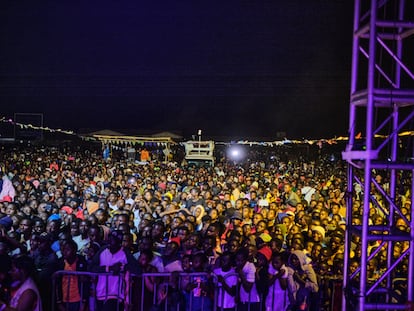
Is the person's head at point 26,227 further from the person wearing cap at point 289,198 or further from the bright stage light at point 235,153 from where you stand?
the bright stage light at point 235,153

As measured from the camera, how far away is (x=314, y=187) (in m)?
13.6

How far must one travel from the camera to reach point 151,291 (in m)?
5.55

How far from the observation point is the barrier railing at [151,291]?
212 inches

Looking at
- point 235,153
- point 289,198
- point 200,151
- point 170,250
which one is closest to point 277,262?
point 170,250

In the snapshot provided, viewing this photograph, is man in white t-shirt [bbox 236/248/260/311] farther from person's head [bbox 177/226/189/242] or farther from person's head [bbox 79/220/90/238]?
person's head [bbox 79/220/90/238]

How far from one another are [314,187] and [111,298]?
9.17 m

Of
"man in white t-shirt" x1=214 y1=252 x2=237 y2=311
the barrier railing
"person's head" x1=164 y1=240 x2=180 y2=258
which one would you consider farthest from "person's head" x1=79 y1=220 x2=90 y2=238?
"man in white t-shirt" x1=214 y1=252 x2=237 y2=311

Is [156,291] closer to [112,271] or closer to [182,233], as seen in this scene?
[112,271]

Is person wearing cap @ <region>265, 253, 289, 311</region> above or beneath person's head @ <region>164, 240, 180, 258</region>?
beneath

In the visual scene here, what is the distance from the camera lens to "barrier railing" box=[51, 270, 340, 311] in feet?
17.7


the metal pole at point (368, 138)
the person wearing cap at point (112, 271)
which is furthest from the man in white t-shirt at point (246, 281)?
the metal pole at point (368, 138)

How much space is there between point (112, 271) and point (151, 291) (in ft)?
1.75

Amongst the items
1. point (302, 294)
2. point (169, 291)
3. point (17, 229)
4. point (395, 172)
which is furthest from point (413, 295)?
point (17, 229)

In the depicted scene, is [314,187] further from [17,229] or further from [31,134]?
[31,134]
